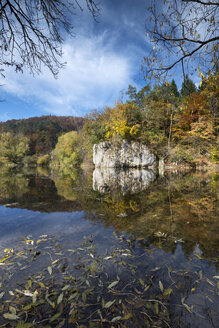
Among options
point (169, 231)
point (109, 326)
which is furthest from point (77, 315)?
point (169, 231)

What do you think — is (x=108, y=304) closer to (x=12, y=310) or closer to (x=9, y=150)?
(x=12, y=310)

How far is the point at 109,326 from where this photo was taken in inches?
58.1

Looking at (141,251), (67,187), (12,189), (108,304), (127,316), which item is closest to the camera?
(127,316)

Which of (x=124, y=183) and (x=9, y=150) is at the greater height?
(x=9, y=150)

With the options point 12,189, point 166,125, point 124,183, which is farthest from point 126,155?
point 12,189

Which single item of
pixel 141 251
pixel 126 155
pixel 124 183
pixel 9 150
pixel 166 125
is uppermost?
pixel 166 125

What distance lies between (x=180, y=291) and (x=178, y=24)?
4584 mm

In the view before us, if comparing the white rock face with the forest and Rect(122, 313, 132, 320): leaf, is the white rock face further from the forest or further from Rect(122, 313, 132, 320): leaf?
Rect(122, 313, 132, 320): leaf

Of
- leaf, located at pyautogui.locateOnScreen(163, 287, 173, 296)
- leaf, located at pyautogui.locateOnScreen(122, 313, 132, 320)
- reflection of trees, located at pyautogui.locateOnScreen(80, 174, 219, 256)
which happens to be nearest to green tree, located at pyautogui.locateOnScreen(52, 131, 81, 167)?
reflection of trees, located at pyautogui.locateOnScreen(80, 174, 219, 256)

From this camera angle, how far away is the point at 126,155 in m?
28.4

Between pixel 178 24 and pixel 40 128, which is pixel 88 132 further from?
pixel 40 128

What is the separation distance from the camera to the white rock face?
90.9ft

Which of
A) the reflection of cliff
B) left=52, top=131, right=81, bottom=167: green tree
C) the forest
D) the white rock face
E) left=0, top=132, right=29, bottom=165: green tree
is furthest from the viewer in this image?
left=0, top=132, right=29, bottom=165: green tree

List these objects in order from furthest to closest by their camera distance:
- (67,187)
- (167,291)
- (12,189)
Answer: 1. (67,187)
2. (12,189)
3. (167,291)
